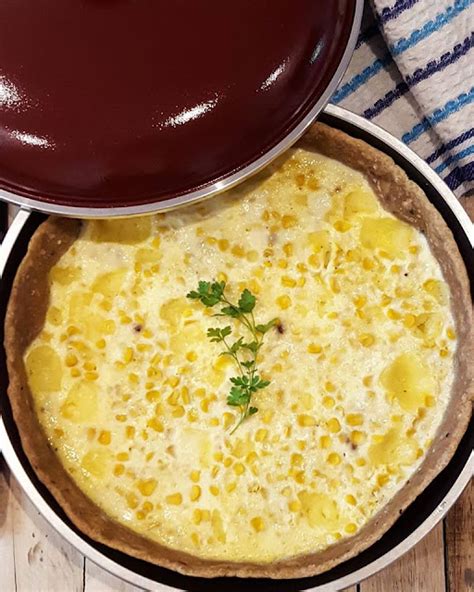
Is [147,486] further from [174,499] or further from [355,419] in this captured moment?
[355,419]

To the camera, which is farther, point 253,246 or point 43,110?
point 253,246

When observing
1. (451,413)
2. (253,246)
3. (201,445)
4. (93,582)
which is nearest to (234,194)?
(253,246)

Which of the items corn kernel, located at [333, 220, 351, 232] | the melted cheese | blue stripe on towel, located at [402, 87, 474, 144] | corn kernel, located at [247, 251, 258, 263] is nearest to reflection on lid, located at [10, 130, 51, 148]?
the melted cheese

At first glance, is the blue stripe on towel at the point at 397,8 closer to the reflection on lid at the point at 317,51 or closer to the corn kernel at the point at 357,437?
the reflection on lid at the point at 317,51

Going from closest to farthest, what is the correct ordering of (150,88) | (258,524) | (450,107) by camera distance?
(150,88), (258,524), (450,107)

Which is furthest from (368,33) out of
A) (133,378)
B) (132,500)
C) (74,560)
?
(74,560)

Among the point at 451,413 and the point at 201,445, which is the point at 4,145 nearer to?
the point at 201,445

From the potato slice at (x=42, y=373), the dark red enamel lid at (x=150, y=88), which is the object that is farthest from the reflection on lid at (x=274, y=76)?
the potato slice at (x=42, y=373)
